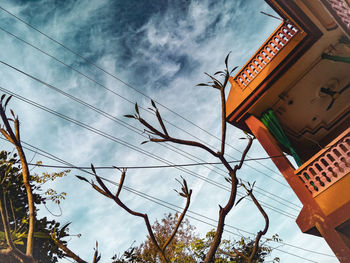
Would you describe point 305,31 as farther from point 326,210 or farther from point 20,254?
point 20,254

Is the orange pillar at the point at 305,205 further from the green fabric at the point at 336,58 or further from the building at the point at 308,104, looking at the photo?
the green fabric at the point at 336,58

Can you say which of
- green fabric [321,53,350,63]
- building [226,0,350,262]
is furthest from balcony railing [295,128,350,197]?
green fabric [321,53,350,63]

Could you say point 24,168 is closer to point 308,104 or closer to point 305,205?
point 305,205

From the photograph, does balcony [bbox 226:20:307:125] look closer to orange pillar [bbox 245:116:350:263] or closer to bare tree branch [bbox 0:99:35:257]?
orange pillar [bbox 245:116:350:263]

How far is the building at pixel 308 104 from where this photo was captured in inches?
186

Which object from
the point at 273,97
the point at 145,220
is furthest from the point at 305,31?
the point at 145,220

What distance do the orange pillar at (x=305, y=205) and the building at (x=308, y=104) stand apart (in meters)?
0.02

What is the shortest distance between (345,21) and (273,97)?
2.95 metres

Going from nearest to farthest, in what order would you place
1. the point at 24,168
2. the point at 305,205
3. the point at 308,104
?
1. the point at 24,168
2. the point at 305,205
3. the point at 308,104

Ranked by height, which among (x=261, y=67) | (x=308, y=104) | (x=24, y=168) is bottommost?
(x=24, y=168)

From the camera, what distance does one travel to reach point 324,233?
4590mm

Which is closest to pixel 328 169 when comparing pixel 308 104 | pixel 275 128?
pixel 275 128

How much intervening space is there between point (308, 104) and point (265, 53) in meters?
2.44

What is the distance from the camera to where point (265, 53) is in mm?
6949
